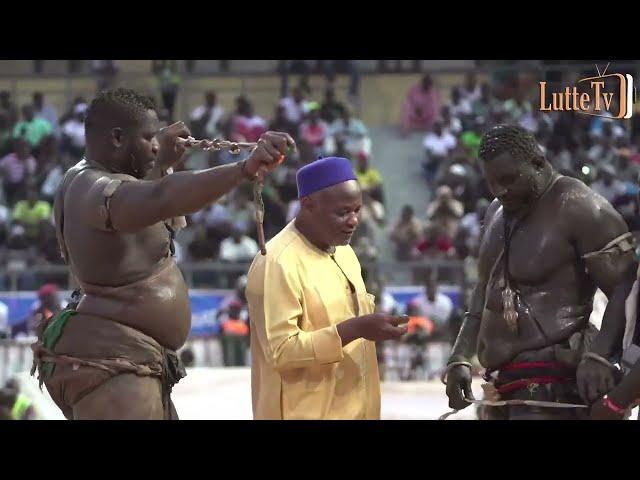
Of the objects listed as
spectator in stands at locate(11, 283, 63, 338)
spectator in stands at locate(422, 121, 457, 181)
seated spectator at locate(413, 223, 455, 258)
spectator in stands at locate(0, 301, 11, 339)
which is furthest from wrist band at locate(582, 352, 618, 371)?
spectator in stands at locate(422, 121, 457, 181)

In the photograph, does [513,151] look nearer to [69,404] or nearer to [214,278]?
[69,404]

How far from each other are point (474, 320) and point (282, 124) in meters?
12.9

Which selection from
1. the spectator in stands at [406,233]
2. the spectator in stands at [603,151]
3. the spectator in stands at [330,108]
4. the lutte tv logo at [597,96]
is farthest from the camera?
the spectator in stands at [330,108]

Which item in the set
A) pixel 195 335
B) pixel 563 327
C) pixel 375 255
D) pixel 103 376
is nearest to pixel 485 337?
pixel 563 327

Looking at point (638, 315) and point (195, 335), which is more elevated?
point (638, 315)

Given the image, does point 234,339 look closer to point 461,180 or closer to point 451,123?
point 461,180

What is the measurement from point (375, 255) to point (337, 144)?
3.04m

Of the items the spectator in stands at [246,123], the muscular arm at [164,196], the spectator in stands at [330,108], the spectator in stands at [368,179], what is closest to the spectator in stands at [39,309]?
the spectator in stands at [368,179]

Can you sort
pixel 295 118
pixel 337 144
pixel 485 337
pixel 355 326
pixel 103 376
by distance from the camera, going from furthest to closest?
1. pixel 295 118
2. pixel 337 144
3. pixel 485 337
4. pixel 355 326
5. pixel 103 376

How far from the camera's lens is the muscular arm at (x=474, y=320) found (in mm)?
6008

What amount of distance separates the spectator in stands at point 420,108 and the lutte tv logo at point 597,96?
2954 mm

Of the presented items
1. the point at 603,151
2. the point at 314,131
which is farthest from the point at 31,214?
the point at 603,151

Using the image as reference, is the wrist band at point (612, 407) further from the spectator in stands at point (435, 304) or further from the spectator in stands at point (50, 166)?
the spectator in stands at point (50, 166)

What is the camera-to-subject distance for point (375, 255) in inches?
603
